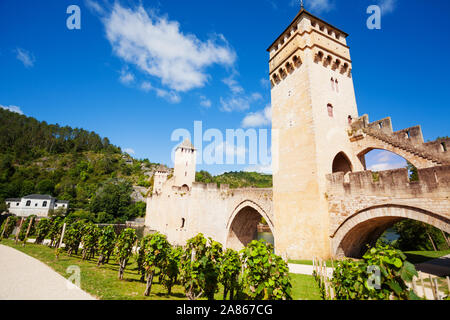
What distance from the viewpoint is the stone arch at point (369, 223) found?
27.2ft

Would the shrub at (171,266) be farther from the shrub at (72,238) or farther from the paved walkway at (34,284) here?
the shrub at (72,238)

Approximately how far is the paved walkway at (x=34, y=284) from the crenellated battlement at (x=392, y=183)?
12.9 metres

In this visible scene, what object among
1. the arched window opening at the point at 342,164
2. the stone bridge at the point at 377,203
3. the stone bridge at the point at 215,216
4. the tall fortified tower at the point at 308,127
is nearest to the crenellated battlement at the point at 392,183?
the stone bridge at the point at 377,203

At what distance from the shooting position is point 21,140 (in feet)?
287

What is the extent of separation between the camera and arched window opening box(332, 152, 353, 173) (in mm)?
14617

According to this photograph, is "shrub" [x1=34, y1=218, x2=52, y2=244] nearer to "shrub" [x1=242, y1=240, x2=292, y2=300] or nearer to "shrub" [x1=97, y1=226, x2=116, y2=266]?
"shrub" [x1=97, y1=226, x2=116, y2=266]

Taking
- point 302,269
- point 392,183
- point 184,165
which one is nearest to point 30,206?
point 184,165

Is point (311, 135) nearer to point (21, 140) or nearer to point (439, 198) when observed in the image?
point (439, 198)

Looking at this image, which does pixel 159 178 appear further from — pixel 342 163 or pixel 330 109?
pixel 330 109

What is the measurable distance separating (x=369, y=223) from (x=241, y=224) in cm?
1294

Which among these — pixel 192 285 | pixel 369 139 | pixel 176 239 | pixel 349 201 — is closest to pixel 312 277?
pixel 349 201

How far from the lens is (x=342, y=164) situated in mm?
15414

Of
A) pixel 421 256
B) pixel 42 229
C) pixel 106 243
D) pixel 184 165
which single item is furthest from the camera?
pixel 184 165

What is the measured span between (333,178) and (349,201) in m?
1.65
